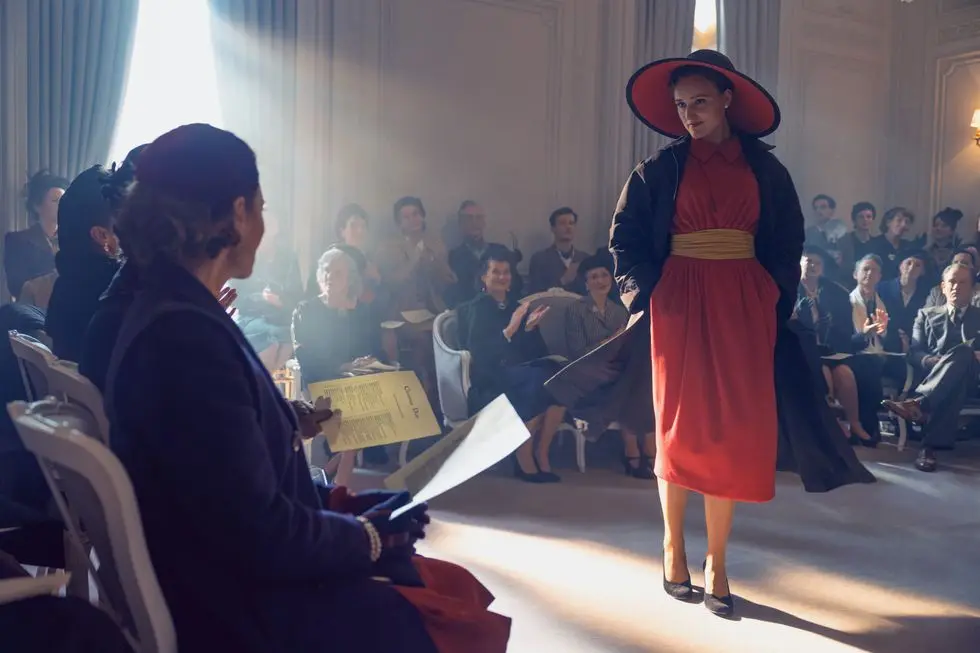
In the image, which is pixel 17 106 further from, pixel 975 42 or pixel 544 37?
pixel 975 42

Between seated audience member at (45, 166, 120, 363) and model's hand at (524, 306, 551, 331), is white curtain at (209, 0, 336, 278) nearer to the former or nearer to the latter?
model's hand at (524, 306, 551, 331)

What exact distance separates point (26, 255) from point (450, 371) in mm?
2243

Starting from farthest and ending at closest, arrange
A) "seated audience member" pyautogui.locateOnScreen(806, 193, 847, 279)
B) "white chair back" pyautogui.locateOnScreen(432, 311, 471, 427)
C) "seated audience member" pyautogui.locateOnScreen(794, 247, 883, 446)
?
"seated audience member" pyautogui.locateOnScreen(806, 193, 847, 279)
"seated audience member" pyautogui.locateOnScreen(794, 247, 883, 446)
"white chair back" pyautogui.locateOnScreen(432, 311, 471, 427)

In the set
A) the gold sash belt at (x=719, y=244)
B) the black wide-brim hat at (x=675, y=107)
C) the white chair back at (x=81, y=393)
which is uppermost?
the black wide-brim hat at (x=675, y=107)

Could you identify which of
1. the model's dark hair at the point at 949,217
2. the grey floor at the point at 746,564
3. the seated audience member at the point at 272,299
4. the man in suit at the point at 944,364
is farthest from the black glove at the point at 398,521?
the model's dark hair at the point at 949,217

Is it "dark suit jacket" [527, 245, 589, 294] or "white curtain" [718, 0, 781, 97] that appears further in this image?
"white curtain" [718, 0, 781, 97]

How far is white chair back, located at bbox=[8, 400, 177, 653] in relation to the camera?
0.91m

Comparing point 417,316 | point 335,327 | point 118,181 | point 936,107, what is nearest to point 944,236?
point 936,107

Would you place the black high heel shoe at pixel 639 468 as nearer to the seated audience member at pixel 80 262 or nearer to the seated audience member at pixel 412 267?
the seated audience member at pixel 412 267

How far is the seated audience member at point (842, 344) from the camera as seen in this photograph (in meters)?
5.52

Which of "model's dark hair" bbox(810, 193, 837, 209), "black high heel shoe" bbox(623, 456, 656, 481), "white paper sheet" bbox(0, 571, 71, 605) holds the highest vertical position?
"model's dark hair" bbox(810, 193, 837, 209)

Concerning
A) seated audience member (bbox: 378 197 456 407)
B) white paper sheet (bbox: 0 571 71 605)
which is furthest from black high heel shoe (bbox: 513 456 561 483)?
white paper sheet (bbox: 0 571 71 605)

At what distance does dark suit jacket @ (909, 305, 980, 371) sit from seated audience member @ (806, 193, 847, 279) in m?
1.94

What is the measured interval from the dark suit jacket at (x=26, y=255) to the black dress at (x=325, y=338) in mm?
1326
